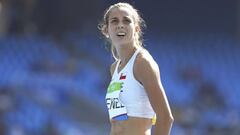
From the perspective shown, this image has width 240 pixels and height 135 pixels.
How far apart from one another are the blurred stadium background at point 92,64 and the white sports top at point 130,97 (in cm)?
711

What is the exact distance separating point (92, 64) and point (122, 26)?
10721mm

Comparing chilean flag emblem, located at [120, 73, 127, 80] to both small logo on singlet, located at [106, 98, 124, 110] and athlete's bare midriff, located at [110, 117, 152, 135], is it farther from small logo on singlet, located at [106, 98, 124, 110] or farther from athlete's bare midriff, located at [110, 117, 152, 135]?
athlete's bare midriff, located at [110, 117, 152, 135]

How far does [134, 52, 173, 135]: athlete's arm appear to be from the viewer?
142 inches

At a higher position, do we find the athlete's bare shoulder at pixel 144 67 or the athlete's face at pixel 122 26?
the athlete's face at pixel 122 26

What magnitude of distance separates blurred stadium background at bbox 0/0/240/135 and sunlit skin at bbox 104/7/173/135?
22.9 feet

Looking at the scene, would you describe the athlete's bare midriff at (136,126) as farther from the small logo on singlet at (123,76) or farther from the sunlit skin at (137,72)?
the small logo on singlet at (123,76)

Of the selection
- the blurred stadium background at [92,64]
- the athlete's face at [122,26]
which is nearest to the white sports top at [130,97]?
the athlete's face at [122,26]

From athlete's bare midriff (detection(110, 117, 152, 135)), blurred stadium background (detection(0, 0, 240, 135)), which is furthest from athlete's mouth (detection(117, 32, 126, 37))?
blurred stadium background (detection(0, 0, 240, 135))

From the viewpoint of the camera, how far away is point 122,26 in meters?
3.90

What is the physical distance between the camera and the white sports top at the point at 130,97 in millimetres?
3744

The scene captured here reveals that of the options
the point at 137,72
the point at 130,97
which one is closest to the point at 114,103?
the point at 130,97

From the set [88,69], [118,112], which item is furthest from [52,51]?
[118,112]

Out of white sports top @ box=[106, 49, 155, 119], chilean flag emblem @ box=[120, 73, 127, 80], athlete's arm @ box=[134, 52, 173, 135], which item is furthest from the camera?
chilean flag emblem @ box=[120, 73, 127, 80]

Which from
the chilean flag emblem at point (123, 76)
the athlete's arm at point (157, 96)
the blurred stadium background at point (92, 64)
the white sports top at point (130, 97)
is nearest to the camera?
the athlete's arm at point (157, 96)
